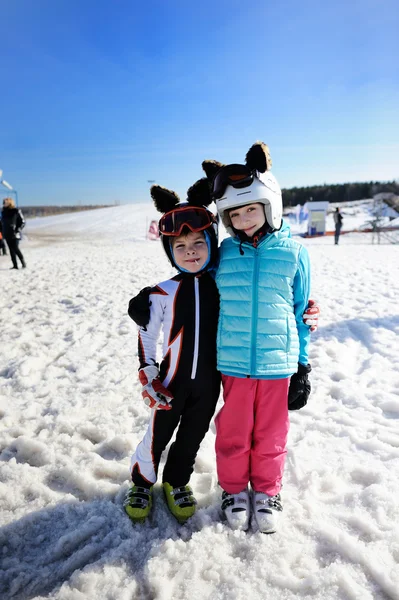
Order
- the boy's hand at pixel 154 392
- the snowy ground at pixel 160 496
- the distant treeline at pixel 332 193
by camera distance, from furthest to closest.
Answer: the distant treeline at pixel 332 193, the boy's hand at pixel 154 392, the snowy ground at pixel 160 496

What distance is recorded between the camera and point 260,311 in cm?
209

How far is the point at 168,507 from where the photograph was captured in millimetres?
2240

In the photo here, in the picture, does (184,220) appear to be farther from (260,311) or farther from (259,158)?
(260,311)

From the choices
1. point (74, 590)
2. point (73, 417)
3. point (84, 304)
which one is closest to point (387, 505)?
→ point (74, 590)

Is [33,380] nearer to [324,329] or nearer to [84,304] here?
[84,304]

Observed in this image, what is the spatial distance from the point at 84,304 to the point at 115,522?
514 centimetres

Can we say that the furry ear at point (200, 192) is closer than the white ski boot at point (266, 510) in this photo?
No

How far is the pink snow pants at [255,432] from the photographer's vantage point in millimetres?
2166

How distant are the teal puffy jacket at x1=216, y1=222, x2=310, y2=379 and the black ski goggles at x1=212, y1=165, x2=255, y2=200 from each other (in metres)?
0.32

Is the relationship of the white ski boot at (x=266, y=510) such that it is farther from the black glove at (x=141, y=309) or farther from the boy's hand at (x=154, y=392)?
the black glove at (x=141, y=309)

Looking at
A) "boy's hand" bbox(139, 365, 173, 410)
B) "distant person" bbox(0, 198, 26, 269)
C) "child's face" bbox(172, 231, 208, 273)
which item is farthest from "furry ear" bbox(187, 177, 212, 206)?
"distant person" bbox(0, 198, 26, 269)

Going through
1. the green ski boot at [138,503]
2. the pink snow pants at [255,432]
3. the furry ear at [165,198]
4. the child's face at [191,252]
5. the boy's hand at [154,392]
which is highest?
the furry ear at [165,198]

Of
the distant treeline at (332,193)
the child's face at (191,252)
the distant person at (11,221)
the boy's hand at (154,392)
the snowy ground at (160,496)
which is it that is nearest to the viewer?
the snowy ground at (160,496)

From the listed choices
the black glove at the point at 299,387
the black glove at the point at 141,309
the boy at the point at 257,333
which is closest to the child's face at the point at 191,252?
the boy at the point at 257,333
